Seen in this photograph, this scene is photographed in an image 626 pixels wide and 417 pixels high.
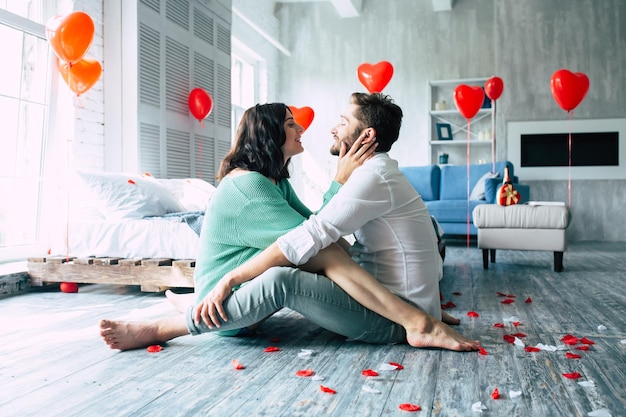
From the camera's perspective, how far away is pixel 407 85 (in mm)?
8031

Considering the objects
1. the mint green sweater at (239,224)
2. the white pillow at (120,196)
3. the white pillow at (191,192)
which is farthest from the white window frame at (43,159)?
the mint green sweater at (239,224)

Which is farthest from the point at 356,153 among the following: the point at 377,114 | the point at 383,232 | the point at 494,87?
the point at 494,87

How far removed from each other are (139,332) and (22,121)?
2561 mm

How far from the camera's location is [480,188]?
21.0 ft

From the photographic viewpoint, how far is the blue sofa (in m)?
6.25

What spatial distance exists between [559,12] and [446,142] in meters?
2.21

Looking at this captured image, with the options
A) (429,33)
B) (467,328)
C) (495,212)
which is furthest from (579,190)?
(467,328)

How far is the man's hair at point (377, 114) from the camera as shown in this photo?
6.47 feet

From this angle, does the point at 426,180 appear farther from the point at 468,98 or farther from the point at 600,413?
the point at 600,413

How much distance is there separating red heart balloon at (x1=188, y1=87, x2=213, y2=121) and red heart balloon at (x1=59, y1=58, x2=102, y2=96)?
1386 millimetres

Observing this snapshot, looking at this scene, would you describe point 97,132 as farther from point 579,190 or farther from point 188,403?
point 579,190

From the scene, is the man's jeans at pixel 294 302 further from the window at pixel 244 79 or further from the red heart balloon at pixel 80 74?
the window at pixel 244 79

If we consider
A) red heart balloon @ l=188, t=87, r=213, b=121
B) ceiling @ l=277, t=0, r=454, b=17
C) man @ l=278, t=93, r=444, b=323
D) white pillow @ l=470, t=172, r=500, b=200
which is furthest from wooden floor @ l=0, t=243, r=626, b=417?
ceiling @ l=277, t=0, r=454, b=17

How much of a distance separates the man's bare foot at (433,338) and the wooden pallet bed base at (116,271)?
5.19ft
